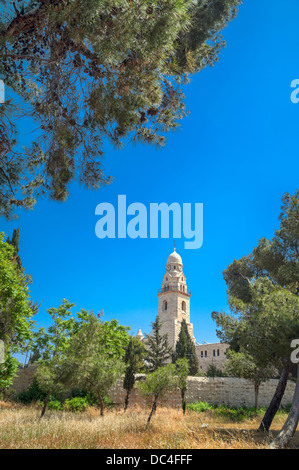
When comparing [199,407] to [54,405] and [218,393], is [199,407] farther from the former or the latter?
[54,405]

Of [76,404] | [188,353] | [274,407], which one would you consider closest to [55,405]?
[76,404]

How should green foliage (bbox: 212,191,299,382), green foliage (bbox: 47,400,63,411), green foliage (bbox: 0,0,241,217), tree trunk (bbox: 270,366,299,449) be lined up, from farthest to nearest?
green foliage (bbox: 47,400,63,411) → green foliage (bbox: 212,191,299,382) → tree trunk (bbox: 270,366,299,449) → green foliage (bbox: 0,0,241,217)

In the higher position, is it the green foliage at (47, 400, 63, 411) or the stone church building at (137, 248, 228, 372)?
the stone church building at (137, 248, 228, 372)

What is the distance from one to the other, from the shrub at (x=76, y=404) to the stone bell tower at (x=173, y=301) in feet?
82.7

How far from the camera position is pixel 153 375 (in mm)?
10641

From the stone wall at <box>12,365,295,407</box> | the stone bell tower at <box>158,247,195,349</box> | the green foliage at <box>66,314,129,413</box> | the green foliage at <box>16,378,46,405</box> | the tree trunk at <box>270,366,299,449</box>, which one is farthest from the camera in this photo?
the stone bell tower at <box>158,247,195,349</box>

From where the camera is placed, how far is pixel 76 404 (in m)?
14.7

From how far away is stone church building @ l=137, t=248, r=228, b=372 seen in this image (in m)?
39.7

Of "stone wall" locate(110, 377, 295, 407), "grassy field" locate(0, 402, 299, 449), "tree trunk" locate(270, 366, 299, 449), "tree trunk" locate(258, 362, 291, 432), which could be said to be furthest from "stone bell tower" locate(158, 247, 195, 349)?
"tree trunk" locate(270, 366, 299, 449)

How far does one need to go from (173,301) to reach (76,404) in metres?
28.9

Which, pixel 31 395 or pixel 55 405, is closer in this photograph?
pixel 55 405

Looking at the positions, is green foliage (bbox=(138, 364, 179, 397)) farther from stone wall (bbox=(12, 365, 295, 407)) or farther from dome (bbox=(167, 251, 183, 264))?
dome (bbox=(167, 251, 183, 264))

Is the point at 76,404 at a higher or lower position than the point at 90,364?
lower

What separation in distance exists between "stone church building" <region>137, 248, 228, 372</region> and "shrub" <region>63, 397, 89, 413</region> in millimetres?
24609
